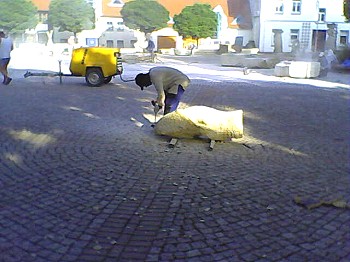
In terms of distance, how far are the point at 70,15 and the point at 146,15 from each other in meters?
8.67

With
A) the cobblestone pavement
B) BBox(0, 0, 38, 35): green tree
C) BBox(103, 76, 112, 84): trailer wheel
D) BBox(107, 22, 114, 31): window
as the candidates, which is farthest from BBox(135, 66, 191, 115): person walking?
BBox(107, 22, 114, 31): window

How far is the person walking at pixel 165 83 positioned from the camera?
7863 millimetres

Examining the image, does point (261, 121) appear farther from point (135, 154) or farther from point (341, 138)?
point (135, 154)

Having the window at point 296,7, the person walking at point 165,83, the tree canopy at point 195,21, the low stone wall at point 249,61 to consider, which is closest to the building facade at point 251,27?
the window at point 296,7

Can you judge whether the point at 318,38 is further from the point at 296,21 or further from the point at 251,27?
the point at 251,27

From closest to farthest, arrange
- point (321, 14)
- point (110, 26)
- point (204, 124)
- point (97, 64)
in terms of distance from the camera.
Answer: point (204, 124) < point (97, 64) < point (321, 14) < point (110, 26)

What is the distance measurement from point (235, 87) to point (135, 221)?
12.2 metres

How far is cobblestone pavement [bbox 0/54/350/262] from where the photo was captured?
12.7 ft

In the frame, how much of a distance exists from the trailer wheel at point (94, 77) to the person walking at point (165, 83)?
7396 mm

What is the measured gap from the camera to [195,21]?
46.7 m

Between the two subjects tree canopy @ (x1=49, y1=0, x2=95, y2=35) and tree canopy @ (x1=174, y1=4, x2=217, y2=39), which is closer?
tree canopy @ (x1=174, y1=4, x2=217, y2=39)

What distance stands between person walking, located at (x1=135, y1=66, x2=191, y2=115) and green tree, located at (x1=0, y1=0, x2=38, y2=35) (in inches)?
1727

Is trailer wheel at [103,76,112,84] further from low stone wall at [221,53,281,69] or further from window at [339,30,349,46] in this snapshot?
window at [339,30,349,46]

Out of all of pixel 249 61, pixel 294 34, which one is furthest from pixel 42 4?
pixel 249 61
